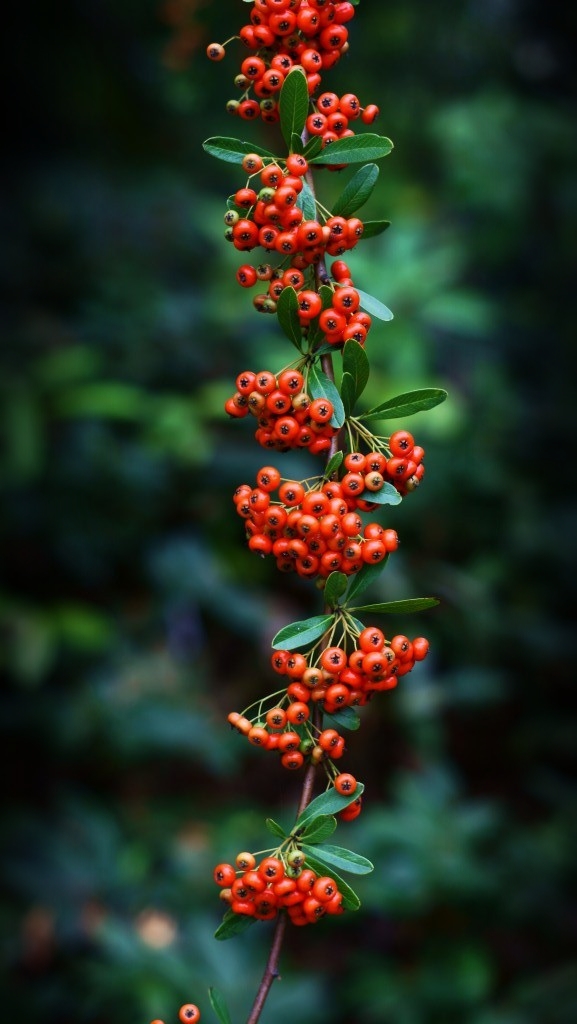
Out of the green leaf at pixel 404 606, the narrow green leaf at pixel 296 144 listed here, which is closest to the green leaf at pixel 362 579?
the green leaf at pixel 404 606

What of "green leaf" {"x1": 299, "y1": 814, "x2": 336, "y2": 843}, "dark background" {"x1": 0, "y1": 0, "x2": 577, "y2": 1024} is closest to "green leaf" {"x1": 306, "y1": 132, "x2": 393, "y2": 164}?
"green leaf" {"x1": 299, "y1": 814, "x2": 336, "y2": 843}

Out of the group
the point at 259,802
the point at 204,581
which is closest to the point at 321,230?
the point at 204,581

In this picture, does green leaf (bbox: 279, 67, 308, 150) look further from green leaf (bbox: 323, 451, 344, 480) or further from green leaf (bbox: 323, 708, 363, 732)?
green leaf (bbox: 323, 708, 363, 732)

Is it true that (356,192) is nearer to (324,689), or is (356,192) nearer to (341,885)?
(324,689)

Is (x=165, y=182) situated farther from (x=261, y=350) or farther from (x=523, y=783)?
(x=523, y=783)

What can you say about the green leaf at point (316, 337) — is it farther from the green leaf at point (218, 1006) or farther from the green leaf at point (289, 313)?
the green leaf at point (218, 1006)

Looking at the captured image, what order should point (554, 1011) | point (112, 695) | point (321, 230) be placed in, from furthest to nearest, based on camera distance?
1. point (112, 695)
2. point (554, 1011)
3. point (321, 230)
